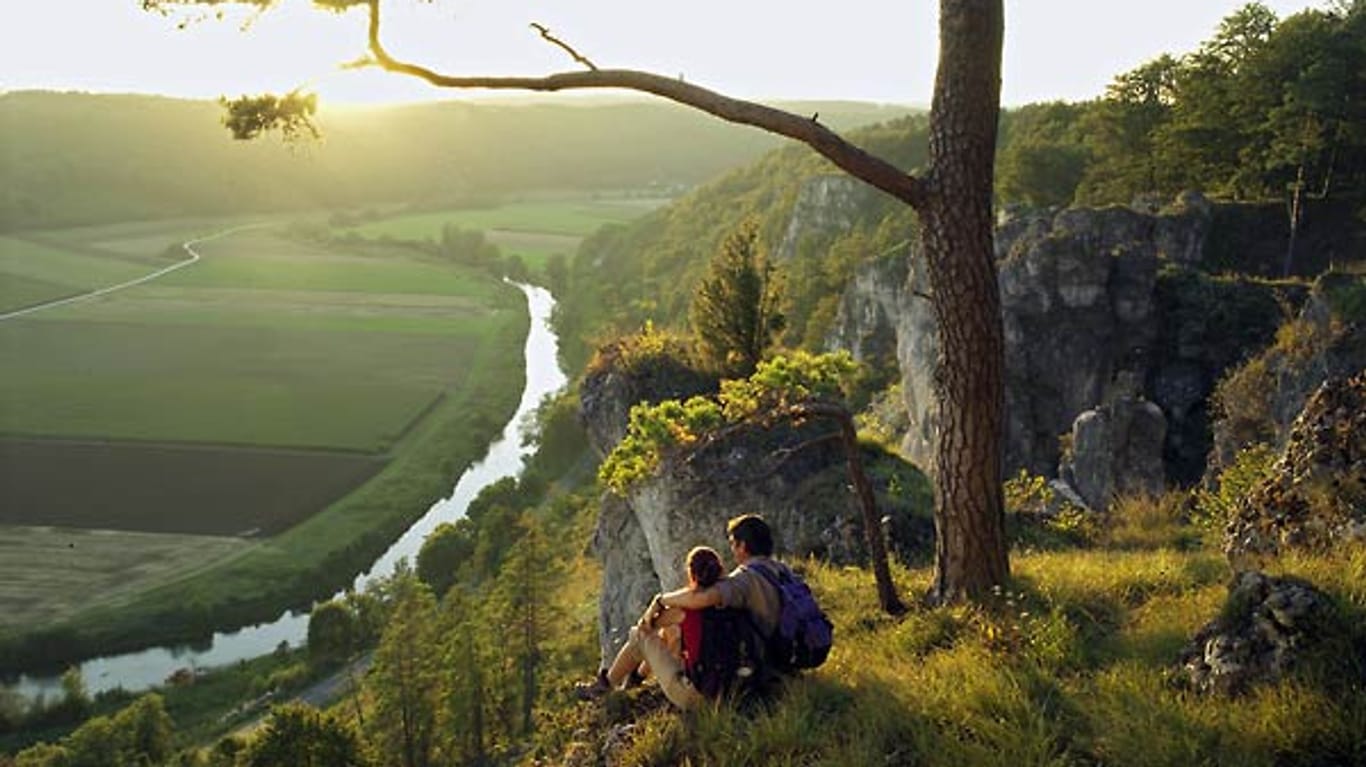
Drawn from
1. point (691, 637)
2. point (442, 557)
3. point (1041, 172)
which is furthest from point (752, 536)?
point (1041, 172)

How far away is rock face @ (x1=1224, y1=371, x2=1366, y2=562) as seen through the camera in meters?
7.68

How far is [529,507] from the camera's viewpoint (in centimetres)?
6938

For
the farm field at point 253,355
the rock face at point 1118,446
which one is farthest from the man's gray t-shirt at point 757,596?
the farm field at point 253,355

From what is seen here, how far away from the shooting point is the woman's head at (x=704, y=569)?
7102 millimetres

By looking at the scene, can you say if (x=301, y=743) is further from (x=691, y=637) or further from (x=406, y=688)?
(x=691, y=637)

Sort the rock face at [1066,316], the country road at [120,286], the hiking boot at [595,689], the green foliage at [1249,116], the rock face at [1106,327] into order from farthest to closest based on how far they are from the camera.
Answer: the country road at [120,286] < the green foliage at [1249,116] < the rock face at [1066,316] < the rock face at [1106,327] < the hiking boot at [595,689]

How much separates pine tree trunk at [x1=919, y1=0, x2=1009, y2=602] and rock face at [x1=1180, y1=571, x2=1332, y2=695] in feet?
7.79

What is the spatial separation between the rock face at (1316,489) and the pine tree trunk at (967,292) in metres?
2.13

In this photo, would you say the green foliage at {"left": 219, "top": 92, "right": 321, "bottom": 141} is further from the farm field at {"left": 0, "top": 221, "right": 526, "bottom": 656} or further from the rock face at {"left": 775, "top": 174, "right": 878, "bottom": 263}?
the rock face at {"left": 775, "top": 174, "right": 878, "bottom": 263}

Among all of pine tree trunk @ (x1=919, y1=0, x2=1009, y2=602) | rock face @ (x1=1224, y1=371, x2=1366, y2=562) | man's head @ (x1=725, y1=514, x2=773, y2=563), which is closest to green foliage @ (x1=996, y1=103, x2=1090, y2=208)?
rock face @ (x1=1224, y1=371, x2=1366, y2=562)

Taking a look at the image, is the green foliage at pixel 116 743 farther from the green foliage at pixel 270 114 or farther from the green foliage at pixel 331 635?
the green foliage at pixel 270 114

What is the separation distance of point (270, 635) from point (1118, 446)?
4529 cm

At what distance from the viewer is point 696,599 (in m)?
6.97

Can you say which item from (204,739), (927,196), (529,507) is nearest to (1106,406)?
(927,196)
